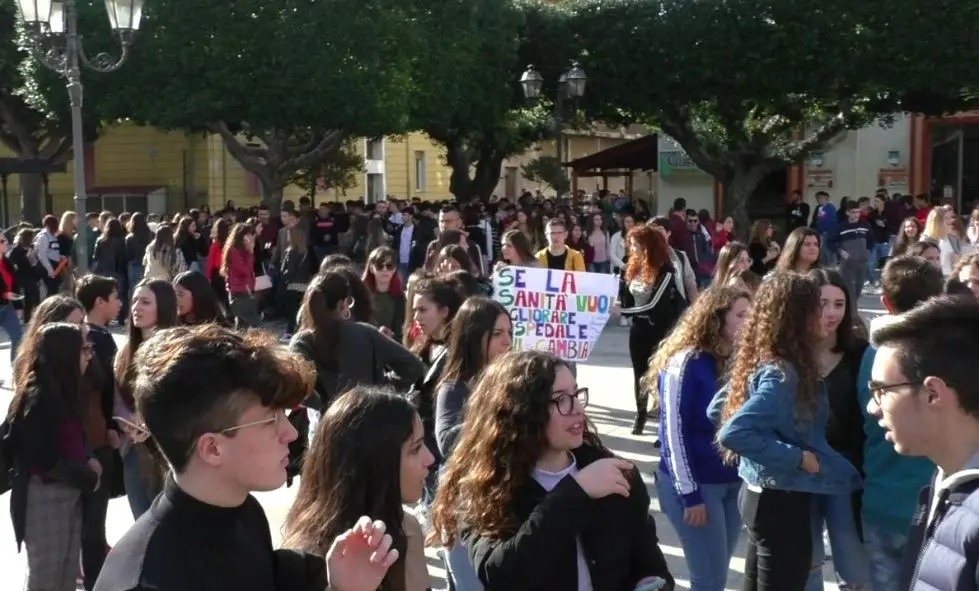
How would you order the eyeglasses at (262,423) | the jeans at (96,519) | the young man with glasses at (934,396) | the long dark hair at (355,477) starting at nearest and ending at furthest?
the eyeglasses at (262,423) < the young man with glasses at (934,396) < the long dark hair at (355,477) < the jeans at (96,519)

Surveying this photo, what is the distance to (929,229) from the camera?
12.1 m

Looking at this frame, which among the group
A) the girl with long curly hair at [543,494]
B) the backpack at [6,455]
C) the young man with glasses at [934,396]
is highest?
the young man with glasses at [934,396]

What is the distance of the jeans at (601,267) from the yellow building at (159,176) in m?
19.2

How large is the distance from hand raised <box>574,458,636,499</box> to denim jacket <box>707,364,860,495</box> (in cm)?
121

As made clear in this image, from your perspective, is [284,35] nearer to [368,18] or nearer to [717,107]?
[368,18]

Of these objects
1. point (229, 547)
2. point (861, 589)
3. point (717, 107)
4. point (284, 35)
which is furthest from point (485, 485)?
point (717, 107)

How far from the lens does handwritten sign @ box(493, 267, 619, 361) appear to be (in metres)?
8.86

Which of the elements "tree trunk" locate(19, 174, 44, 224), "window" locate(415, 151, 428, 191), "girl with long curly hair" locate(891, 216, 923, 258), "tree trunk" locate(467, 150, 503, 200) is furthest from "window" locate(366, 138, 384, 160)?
"girl with long curly hair" locate(891, 216, 923, 258)

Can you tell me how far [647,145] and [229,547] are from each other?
106 ft

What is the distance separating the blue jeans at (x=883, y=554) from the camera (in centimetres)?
438

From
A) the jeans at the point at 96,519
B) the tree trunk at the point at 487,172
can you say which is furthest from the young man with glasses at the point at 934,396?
the tree trunk at the point at 487,172

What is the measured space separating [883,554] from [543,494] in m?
1.76

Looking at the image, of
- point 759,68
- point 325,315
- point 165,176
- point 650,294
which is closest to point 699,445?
point 325,315

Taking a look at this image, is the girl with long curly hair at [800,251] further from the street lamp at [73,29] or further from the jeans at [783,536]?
the street lamp at [73,29]
